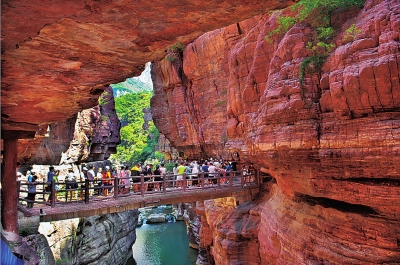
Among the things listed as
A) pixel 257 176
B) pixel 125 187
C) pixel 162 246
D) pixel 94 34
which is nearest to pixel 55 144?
A: pixel 125 187

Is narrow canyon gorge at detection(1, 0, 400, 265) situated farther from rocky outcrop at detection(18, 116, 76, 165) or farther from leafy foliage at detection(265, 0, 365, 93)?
rocky outcrop at detection(18, 116, 76, 165)

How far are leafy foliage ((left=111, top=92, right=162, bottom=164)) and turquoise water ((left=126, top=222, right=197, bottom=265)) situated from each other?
1280 cm

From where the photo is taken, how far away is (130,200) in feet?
38.3

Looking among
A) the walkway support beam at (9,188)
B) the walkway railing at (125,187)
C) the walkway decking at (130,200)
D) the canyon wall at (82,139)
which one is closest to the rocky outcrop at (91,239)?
the walkway railing at (125,187)

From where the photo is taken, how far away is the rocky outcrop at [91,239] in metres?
13.5

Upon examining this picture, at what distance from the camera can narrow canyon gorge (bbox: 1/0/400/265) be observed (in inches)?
112

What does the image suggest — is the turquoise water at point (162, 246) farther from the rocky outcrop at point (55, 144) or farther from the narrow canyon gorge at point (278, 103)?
the rocky outcrop at point (55, 144)

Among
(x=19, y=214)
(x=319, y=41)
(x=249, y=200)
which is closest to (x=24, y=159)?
(x=19, y=214)

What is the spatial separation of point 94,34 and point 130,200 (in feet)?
31.6

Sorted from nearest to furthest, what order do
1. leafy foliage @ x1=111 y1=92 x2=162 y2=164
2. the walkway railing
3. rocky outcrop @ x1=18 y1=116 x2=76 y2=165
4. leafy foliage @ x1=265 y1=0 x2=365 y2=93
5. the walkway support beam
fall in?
the walkway support beam → leafy foliage @ x1=265 y1=0 x2=365 y2=93 → the walkway railing → rocky outcrop @ x1=18 y1=116 x2=76 y2=165 → leafy foliage @ x1=111 y1=92 x2=162 y2=164

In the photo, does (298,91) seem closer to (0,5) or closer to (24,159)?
(0,5)

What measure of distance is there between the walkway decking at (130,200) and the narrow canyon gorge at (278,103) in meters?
1.34

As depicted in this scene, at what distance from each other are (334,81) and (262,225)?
282 inches

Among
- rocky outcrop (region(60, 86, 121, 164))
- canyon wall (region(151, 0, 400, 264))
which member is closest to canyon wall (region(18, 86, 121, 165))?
rocky outcrop (region(60, 86, 121, 164))
